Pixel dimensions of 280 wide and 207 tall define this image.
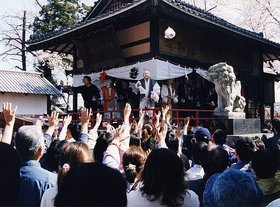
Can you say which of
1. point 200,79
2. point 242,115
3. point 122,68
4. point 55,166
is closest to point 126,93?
point 122,68

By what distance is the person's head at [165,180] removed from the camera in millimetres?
2449

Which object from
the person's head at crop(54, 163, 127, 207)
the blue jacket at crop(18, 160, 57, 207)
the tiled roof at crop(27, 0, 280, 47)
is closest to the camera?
the person's head at crop(54, 163, 127, 207)

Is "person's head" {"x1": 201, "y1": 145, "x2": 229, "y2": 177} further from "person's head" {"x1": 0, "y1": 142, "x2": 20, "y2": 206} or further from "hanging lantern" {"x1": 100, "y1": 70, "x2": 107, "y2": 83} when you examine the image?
"hanging lantern" {"x1": 100, "y1": 70, "x2": 107, "y2": 83}

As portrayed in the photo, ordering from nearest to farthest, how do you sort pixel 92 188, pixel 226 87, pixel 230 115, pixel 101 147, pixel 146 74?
pixel 92 188 < pixel 101 147 < pixel 226 87 < pixel 230 115 < pixel 146 74

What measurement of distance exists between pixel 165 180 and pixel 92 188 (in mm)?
998

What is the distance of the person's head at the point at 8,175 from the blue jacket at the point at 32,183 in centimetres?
12

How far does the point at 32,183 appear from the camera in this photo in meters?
2.67

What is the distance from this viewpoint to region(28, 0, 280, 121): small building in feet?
36.6

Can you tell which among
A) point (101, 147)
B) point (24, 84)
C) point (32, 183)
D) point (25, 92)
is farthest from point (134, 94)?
point (24, 84)

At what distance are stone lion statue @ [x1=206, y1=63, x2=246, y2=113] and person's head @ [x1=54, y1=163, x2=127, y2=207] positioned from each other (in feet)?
28.0

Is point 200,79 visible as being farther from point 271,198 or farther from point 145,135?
point 271,198

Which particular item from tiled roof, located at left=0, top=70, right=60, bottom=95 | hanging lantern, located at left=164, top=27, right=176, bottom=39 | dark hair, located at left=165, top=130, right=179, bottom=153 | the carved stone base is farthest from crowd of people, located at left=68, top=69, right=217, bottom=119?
tiled roof, located at left=0, top=70, right=60, bottom=95

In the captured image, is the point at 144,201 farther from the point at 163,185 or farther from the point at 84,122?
the point at 84,122

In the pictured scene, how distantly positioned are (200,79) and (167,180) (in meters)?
11.7
